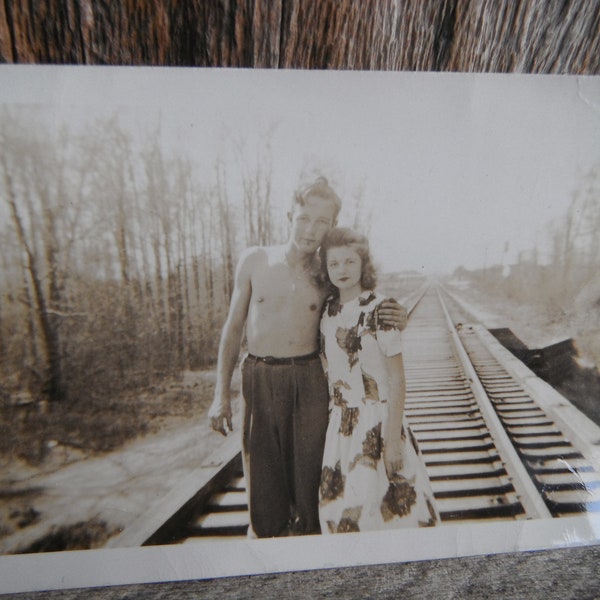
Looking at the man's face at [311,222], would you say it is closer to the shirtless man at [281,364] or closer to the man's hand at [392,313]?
the shirtless man at [281,364]

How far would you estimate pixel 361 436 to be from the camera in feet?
2.14

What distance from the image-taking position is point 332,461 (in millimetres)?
654

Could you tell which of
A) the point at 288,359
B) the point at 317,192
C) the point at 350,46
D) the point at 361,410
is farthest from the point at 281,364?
the point at 350,46

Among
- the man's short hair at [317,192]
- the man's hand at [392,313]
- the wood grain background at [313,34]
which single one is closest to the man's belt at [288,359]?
the man's hand at [392,313]

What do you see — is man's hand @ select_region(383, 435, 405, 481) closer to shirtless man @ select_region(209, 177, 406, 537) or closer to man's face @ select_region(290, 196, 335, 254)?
shirtless man @ select_region(209, 177, 406, 537)

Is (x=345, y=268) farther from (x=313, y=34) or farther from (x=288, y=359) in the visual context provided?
(x=313, y=34)

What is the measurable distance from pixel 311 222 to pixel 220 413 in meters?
0.29

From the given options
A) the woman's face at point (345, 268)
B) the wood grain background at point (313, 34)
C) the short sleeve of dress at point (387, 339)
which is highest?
the wood grain background at point (313, 34)

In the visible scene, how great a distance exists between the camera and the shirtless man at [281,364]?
2.10ft

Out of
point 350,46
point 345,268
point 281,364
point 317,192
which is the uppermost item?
point 350,46

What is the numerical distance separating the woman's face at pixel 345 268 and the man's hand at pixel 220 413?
216 millimetres

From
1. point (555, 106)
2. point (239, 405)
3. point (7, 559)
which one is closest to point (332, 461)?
point (239, 405)

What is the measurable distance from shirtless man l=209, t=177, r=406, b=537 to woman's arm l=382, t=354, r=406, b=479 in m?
0.07

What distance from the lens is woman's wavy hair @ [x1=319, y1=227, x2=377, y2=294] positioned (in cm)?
64
